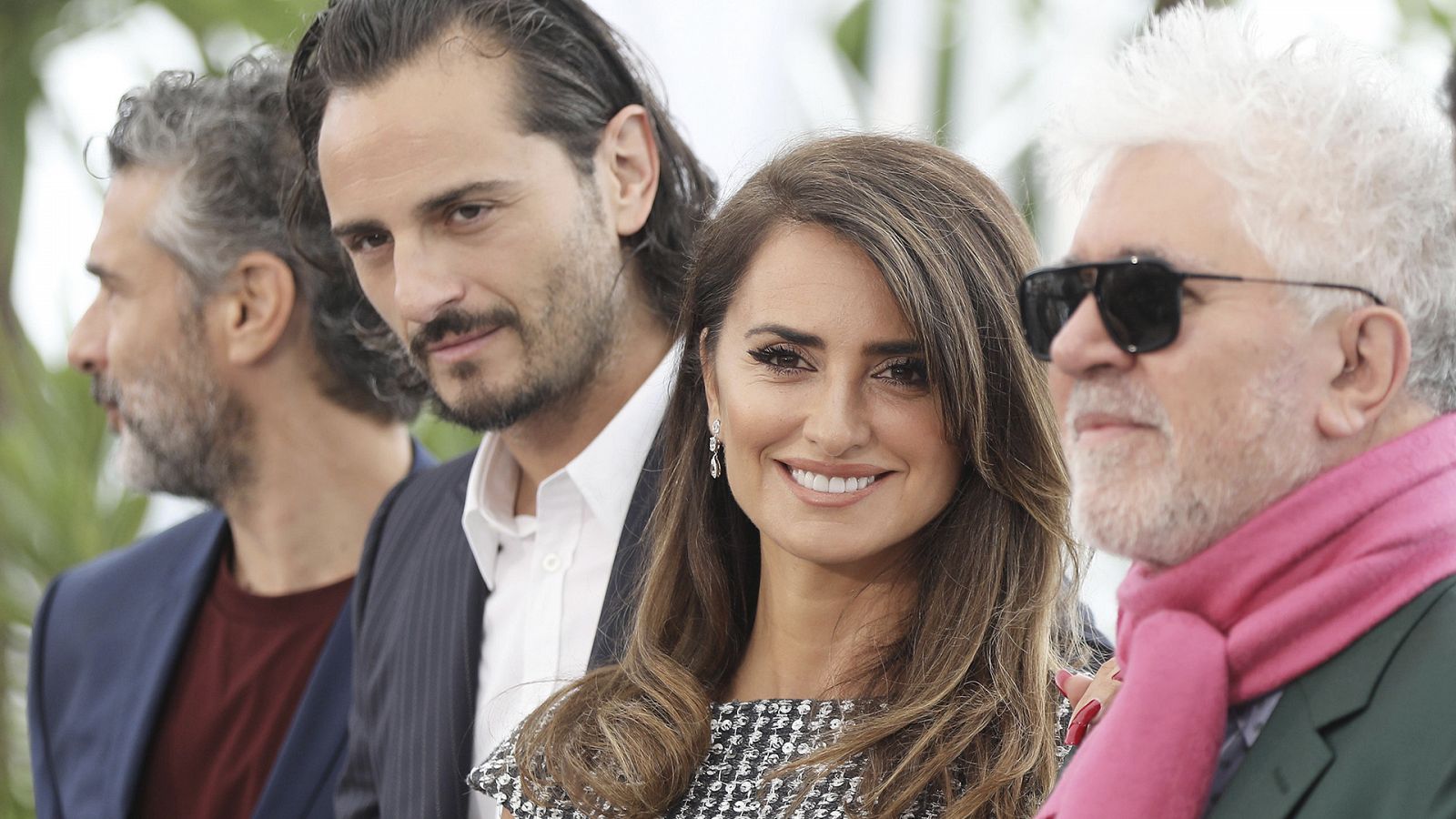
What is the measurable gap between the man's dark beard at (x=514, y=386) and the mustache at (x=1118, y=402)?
1389 mm

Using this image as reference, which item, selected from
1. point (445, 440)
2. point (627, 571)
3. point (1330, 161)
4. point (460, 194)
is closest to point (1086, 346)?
point (1330, 161)

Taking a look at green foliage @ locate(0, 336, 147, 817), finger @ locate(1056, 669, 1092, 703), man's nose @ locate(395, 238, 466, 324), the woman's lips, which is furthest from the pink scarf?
green foliage @ locate(0, 336, 147, 817)

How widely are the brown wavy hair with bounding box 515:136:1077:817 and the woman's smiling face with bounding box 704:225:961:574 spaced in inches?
1.5

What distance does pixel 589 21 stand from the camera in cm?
339

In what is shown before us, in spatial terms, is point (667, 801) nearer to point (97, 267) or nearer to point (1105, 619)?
point (1105, 619)

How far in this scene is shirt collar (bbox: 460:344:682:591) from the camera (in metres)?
2.97

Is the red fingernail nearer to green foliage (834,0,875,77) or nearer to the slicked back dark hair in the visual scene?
the slicked back dark hair

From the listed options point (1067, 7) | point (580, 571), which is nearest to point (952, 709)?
point (580, 571)

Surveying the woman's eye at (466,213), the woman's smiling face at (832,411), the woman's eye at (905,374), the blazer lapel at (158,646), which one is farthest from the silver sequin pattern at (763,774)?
the blazer lapel at (158,646)

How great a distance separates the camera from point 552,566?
301 centimetres

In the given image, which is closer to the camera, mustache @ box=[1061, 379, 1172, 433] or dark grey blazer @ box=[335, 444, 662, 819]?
mustache @ box=[1061, 379, 1172, 433]

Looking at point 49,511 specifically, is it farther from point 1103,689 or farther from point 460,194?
point 1103,689

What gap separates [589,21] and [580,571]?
1.15m

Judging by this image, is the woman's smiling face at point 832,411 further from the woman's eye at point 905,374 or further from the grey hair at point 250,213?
the grey hair at point 250,213
